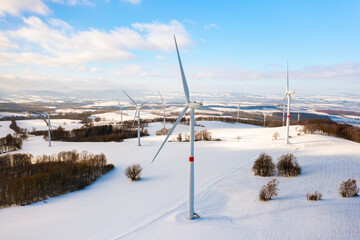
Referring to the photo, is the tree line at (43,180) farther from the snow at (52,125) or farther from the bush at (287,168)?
the snow at (52,125)

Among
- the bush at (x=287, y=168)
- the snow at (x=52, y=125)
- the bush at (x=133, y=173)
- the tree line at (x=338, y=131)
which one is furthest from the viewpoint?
the snow at (x=52, y=125)

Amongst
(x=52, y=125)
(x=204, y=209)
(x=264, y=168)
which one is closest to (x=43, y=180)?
(x=204, y=209)

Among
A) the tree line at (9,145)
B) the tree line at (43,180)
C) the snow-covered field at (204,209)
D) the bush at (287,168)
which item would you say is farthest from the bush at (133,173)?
the tree line at (9,145)

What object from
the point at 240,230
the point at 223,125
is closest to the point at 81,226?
the point at 240,230

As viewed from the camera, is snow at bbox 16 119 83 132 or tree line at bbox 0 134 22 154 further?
snow at bbox 16 119 83 132

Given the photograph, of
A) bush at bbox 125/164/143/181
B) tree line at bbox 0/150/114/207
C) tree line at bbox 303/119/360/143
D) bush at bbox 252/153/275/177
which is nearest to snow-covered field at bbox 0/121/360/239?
bush at bbox 125/164/143/181

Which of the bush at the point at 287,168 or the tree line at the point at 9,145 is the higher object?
the bush at the point at 287,168

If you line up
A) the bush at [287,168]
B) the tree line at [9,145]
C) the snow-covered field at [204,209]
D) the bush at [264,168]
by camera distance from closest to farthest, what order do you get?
the snow-covered field at [204,209] → the bush at [287,168] → the bush at [264,168] → the tree line at [9,145]

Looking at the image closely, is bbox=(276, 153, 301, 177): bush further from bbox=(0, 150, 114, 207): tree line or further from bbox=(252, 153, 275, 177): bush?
bbox=(0, 150, 114, 207): tree line
